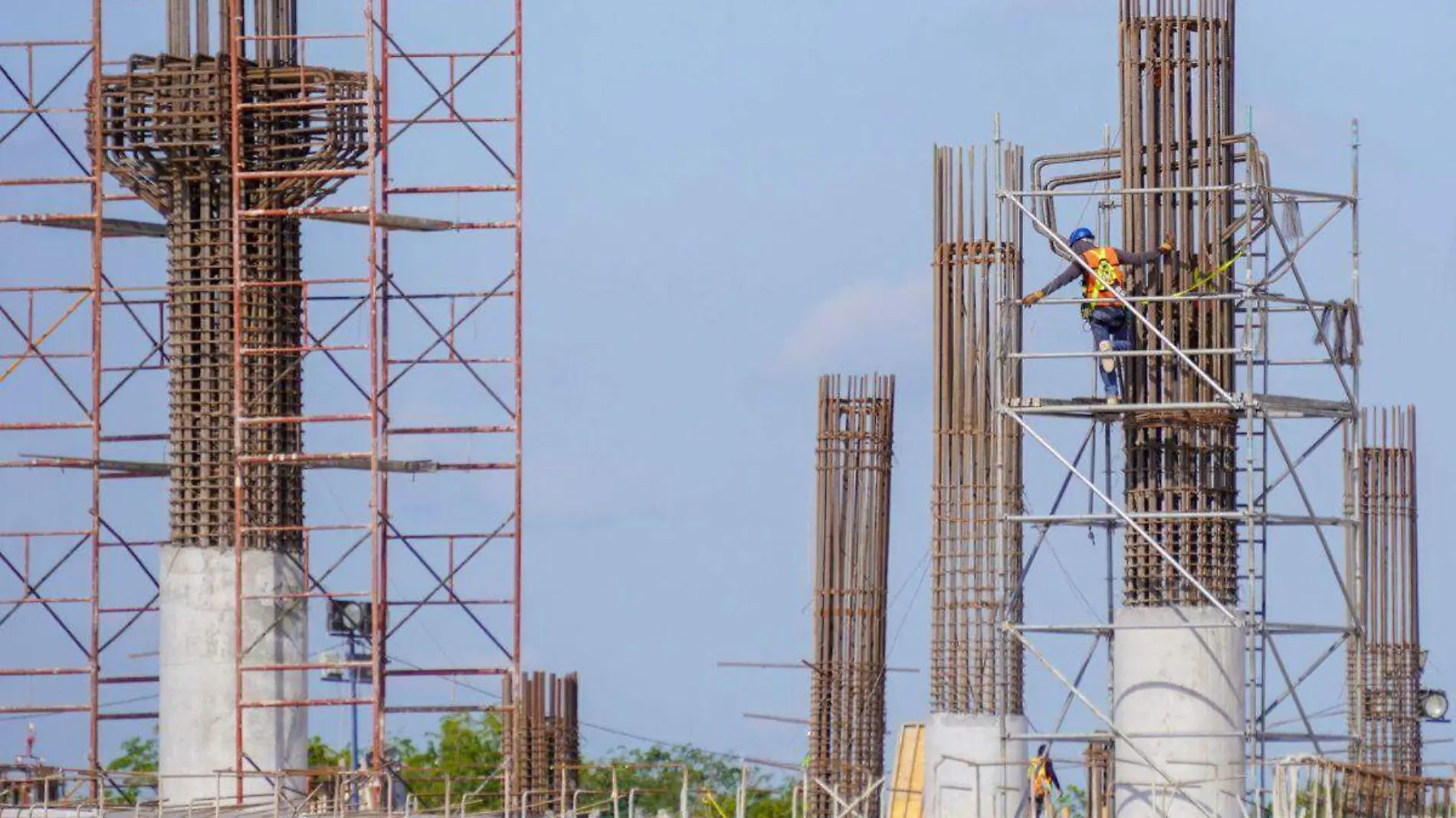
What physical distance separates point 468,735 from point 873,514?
21.2 m

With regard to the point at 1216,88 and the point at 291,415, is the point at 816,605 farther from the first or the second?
the point at 1216,88

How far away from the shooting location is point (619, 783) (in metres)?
50.2

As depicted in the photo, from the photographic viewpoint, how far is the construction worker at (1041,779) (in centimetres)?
2988

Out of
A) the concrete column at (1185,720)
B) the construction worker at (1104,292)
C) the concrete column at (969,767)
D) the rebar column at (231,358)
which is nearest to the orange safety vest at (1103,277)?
the construction worker at (1104,292)

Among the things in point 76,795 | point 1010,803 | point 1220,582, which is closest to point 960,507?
point 1010,803

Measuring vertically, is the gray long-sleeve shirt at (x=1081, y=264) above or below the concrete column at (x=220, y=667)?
above

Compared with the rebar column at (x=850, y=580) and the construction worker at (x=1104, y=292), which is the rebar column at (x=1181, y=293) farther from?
the rebar column at (x=850, y=580)

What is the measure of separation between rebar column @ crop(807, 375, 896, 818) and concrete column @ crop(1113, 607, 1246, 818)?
963 centimetres

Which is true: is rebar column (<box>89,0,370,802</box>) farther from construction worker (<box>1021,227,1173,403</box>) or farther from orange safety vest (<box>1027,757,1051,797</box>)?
construction worker (<box>1021,227,1173,403</box>)

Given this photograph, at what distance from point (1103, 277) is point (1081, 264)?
0.78ft

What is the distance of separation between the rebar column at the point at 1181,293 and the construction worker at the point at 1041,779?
2644 mm

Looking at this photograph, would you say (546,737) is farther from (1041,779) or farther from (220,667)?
(1041,779)

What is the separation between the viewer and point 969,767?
33.4 m

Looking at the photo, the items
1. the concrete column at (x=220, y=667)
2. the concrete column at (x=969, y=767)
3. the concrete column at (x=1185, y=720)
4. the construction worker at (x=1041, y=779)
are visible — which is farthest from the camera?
the concrete column at (x=220, y=667)
